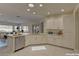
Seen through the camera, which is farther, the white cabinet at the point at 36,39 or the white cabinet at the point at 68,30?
the white cabinet at the point at 68,30

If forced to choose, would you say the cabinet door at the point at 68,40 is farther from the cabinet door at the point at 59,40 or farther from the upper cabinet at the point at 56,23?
the upper cabinet at the point at 56,23

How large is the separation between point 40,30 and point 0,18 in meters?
1.27

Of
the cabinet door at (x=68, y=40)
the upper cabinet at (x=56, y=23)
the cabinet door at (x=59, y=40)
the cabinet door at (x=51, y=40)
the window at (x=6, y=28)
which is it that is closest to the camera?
the window at (x=6, y=28)

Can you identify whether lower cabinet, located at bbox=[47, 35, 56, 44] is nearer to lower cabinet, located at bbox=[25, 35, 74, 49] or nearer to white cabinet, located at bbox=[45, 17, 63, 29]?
lower cabinet, located at bbox=[25, 35, 74, 49]

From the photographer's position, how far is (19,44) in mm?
4469

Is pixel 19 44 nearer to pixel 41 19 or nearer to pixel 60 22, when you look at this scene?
pixel 41 19

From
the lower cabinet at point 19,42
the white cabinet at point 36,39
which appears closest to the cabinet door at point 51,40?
the white cabinet at point 36,39

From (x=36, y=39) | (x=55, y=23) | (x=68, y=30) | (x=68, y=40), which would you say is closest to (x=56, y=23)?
(x=55, y=23)

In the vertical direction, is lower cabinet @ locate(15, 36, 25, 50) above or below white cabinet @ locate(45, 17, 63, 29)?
below

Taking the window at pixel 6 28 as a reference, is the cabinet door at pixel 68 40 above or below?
below

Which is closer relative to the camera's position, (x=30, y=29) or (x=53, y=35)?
(x=30, y=29)

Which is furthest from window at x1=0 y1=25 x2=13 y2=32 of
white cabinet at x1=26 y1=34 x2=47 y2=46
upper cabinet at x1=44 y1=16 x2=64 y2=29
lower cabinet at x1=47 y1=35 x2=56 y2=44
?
lower cabinet at x1=47 y1=35 x2=56 y2=44

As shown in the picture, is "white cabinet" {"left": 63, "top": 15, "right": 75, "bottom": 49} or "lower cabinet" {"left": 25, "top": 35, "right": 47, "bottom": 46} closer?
"lower cabinet" {"left": 25, "top": 35, "right": 47, "bottom": 46}

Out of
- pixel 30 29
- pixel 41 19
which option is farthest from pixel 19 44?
pixel 41 19
